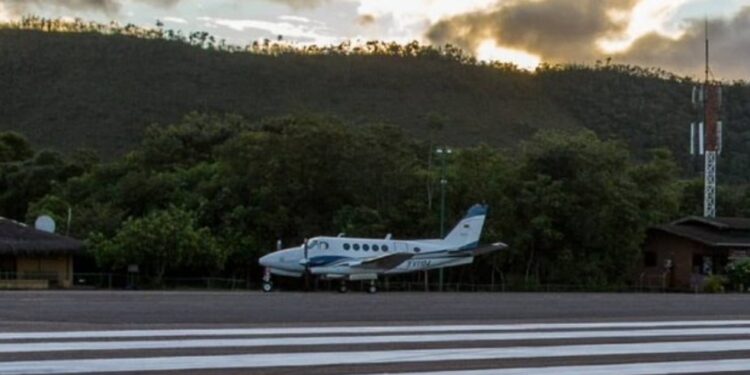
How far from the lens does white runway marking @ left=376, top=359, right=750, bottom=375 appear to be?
1223 cm

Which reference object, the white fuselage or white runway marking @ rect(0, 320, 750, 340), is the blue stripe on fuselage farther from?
white runway marking @ rect(0, 320, 750, 340)

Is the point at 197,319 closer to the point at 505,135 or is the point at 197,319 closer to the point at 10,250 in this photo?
the point at 10,250

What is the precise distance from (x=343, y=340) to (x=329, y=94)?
111 metres

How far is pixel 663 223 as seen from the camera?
2345 inches

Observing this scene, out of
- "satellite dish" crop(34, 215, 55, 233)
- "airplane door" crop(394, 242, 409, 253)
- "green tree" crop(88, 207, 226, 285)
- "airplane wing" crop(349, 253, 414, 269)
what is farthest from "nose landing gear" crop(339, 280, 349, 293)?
"satellite dish" crop(34, 215, 55, 233)

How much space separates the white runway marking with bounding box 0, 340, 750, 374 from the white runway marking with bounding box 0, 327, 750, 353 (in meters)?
1.26

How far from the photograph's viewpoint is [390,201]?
181ft

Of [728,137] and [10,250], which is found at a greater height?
[728,137]

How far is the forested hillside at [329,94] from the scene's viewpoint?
103 meters

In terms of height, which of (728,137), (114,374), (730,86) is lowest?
(114,374)

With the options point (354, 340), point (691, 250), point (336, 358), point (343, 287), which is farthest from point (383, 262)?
point (336, 358)

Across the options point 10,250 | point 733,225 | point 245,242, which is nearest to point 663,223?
point 733,225

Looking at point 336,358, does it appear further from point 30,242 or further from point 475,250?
point 30,242

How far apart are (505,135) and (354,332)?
101460mm
